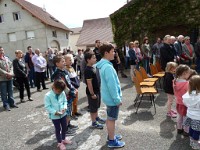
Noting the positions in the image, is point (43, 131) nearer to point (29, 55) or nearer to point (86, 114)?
point (86, 114)

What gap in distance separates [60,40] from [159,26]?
68.4 ft

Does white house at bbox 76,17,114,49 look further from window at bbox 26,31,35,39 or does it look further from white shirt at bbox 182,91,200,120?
white shirt at bbox 182,91,200,120

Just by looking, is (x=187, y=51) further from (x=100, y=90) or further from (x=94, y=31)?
(x=94, y=31)

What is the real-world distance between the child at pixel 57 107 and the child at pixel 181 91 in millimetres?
2245

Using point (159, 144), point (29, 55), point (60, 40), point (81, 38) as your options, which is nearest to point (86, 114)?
point (159, 144)

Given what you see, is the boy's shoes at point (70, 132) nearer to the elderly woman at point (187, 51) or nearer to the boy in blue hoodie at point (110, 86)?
the boy in blue hoodie at point (110, 86)

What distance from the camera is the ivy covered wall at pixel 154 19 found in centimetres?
1279

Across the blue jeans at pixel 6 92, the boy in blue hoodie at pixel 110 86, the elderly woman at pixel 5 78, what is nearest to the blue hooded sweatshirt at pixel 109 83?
the boy in blue hoodie at pixel 110 86

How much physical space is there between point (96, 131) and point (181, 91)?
1.99 meters

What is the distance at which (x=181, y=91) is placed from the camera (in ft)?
14.2

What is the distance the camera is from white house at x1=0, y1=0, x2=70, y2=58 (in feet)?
91.9

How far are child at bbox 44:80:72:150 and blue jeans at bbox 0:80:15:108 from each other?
3573mm

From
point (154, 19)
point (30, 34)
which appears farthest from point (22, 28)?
point (154, 19)

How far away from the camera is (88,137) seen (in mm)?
4539
